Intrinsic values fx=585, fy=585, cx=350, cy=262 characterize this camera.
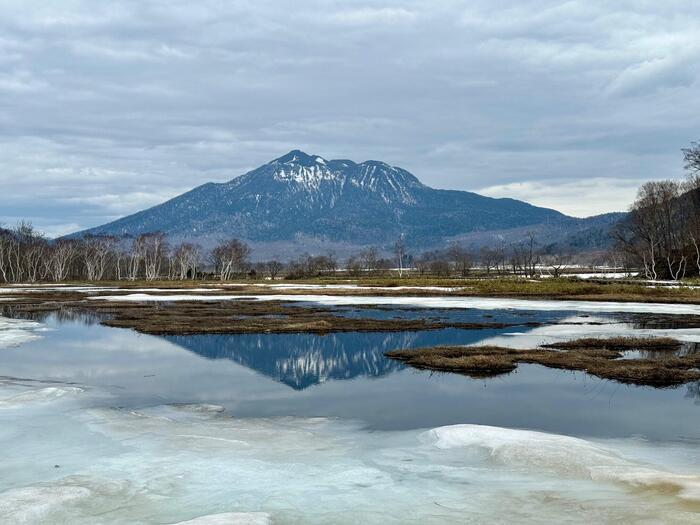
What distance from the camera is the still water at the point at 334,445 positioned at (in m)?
8.70

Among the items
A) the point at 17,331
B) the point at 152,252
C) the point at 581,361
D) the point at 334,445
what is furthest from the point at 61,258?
the point at 334,445

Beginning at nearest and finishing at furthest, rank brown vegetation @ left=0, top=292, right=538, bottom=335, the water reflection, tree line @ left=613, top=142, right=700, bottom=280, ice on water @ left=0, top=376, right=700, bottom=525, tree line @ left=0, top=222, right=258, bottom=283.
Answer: ice on water @ left=0, top=376, right=700, bottom=525, the water reflection, brown vegetation @ left=0, top=292, right=538, bottom=335, tree line @ left=613, top=142, right=700, bottom=280, tree line @ left=0, top=222, right=258, bottom=283

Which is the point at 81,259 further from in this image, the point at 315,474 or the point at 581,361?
A: the point at 315,474

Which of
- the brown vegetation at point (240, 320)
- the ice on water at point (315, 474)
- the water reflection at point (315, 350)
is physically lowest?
the water reflection at point (315, 350)

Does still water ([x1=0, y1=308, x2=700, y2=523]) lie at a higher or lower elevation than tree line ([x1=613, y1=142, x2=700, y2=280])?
lower

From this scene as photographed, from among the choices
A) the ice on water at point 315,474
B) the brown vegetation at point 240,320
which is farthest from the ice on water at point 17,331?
the ice on water at point 315,474

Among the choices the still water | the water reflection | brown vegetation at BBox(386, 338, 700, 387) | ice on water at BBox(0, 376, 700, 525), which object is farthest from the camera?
the water reflection

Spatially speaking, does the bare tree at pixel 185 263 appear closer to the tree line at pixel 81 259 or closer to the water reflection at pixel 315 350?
the tree line at pixel 81 259

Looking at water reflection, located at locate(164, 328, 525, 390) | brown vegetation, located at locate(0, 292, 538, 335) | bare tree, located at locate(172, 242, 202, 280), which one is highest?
bare tree, located at locate(172, 242, 202, 280)

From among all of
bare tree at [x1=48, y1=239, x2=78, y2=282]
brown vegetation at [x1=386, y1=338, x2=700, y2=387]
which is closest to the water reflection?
brown vegetation at [x1=386, y1=338, x2=700, y2=387]

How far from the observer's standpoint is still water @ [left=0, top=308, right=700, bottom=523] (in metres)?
8.70

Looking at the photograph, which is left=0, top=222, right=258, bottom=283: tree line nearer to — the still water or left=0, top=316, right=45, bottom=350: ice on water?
left=0, top=316, right=45, bottom=350: ice on water

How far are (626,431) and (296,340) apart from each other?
62.7 ft

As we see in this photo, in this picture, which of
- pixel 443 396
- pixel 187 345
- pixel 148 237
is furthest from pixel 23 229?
pixel 443 396
